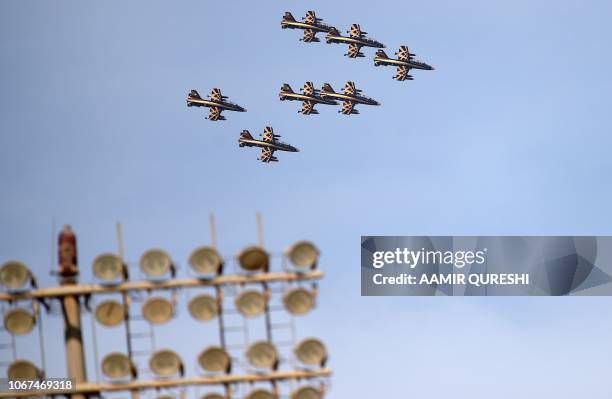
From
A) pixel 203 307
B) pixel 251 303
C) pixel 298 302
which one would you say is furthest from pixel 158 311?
pixel 298 302

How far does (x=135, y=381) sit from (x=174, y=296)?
3.77 metres

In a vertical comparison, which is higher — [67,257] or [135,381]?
[67,257]

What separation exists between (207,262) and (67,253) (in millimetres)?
6092

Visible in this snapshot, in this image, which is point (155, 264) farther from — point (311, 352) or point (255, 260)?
point (311, 352)

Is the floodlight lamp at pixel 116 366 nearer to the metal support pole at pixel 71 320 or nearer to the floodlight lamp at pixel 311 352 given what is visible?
the metal support pole at pixel 71 320

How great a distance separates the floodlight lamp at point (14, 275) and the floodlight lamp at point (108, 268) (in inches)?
113

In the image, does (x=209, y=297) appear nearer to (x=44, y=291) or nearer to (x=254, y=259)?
(x=254, y=259)

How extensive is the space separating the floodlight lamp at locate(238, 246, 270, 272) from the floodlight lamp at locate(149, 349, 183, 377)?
4666mm

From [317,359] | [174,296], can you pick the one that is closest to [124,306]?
[174,296]

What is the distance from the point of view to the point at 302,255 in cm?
6456

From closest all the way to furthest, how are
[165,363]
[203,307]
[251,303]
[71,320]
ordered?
[165,363] → [251,303] → [203,307] → [71,320]

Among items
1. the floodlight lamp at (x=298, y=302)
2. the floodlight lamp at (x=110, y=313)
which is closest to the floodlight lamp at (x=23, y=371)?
the floodlight lamp at (x=110, y=313)

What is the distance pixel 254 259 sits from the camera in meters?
64.6

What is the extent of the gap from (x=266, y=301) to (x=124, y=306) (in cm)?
584
